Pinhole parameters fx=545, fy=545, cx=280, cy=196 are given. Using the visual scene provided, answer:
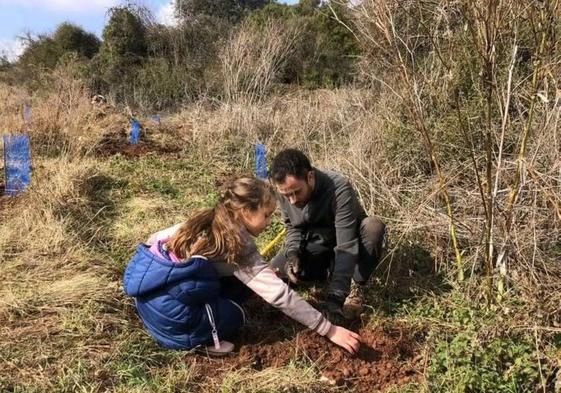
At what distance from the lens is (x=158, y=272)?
2.47 meters

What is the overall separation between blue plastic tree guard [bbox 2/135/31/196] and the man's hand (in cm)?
304

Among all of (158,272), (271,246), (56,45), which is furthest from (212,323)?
(56,45)

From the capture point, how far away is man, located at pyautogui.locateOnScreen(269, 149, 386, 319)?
286 cm

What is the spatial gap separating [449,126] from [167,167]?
138 inches

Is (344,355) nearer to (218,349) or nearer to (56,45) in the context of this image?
(218,349)

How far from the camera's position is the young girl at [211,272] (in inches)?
98.0

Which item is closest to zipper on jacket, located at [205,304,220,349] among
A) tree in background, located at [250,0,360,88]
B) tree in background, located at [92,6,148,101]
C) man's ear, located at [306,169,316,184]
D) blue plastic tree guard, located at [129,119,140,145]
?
man's ear, located at [306,169,316,184]

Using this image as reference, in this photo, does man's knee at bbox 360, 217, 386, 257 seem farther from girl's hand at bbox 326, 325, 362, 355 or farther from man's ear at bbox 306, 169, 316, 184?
girl's hand at bbox 326, 325, 362, 355

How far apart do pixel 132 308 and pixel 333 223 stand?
127 centimetres

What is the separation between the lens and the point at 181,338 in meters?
2.66

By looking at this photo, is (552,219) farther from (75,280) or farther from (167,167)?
(167,167)

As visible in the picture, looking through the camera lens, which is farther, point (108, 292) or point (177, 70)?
point (177, 70)

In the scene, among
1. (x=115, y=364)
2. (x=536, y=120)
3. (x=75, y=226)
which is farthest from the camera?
(x=75, y=226)

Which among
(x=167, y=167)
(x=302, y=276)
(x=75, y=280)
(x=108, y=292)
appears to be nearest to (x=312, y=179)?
(x=302, y=276)
